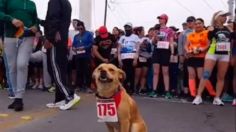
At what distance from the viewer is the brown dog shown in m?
6.16

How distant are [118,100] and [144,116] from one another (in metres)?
2.35

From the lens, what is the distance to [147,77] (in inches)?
468

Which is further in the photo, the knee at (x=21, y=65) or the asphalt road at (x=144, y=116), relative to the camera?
the knee at (x=21, y=65)

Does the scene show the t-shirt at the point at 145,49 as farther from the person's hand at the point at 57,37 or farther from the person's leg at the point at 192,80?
the person's hand at the point at 57,37

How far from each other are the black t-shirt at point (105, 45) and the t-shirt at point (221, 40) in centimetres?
306

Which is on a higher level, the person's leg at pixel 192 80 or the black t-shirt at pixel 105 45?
the black t-shirt at pixel 105 45

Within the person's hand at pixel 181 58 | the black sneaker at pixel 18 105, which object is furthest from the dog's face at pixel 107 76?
the person's hand at pixel 181 58

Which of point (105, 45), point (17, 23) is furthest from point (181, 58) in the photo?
point (17, 23)

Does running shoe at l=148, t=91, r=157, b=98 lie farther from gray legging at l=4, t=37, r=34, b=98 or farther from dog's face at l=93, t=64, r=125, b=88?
dog's face at l=93, t=64, r=125, b=88

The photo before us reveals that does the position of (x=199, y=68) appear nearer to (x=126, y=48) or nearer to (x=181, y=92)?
(x=181, y=92)

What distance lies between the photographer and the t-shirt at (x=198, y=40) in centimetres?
1019

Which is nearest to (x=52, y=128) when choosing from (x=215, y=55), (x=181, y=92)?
(x=215, y=55)

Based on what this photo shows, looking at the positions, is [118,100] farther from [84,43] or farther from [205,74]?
[84,43]

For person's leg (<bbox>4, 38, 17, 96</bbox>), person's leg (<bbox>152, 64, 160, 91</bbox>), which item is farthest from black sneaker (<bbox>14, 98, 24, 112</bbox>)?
person's leg (<bbox>152, 64, 160, 91</bbox>)
